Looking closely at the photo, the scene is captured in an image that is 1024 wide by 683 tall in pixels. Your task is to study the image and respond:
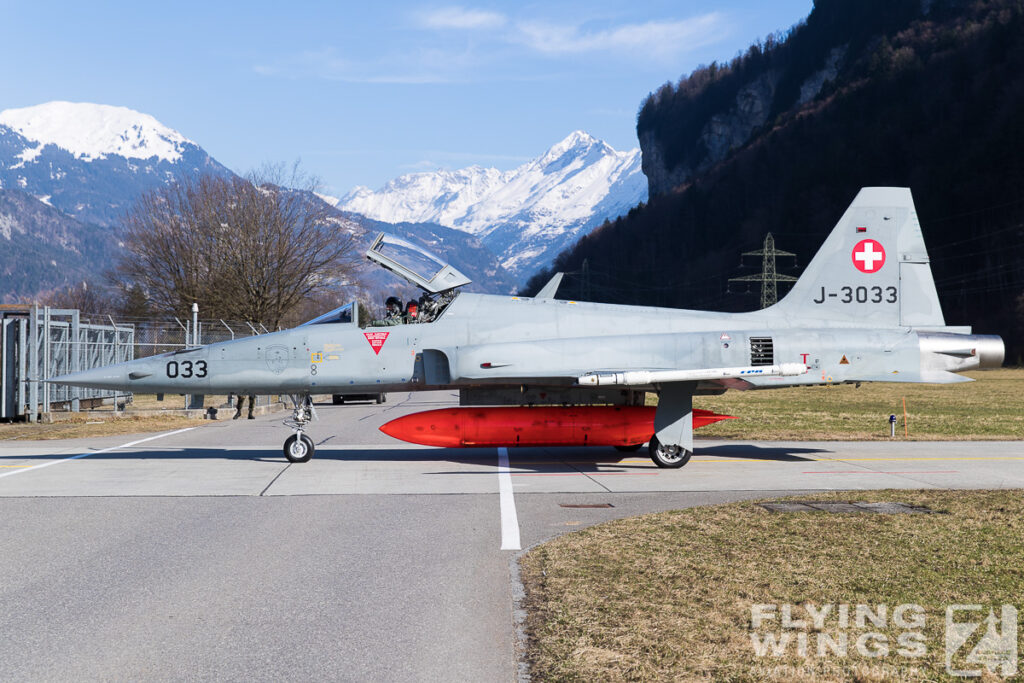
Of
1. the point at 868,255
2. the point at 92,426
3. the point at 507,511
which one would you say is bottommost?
the point at 507,511

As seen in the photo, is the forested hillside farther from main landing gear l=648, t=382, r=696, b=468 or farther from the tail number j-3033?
main landing gear l=648, t=382, r=696, b=468

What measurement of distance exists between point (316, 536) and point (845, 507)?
6074mm

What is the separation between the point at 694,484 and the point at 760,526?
148 inches

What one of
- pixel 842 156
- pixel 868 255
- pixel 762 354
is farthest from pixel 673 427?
pixel 842 156

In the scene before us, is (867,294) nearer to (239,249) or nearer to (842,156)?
(239,249)

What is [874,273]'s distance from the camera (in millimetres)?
16953

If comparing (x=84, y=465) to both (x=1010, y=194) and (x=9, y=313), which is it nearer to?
(x=9, y=313)

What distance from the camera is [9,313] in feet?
92.3

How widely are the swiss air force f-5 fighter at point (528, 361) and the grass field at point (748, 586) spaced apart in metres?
5.30

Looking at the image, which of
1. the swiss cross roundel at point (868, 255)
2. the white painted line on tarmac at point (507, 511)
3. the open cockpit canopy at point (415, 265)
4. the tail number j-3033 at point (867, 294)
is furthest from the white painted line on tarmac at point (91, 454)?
the swiss cross roundel at point (868, 255)

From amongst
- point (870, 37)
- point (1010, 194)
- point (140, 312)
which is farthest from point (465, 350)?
point (870, 37)

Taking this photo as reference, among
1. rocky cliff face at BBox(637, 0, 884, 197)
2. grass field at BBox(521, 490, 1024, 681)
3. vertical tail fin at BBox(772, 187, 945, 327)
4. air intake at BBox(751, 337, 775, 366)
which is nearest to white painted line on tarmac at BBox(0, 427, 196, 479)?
grass field at BBox(521, 490, 1024, 681)

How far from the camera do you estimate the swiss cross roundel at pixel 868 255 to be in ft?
55.7

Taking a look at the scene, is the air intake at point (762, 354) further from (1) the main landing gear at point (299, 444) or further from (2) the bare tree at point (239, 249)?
(2) the bare tree at point (239, 249)
